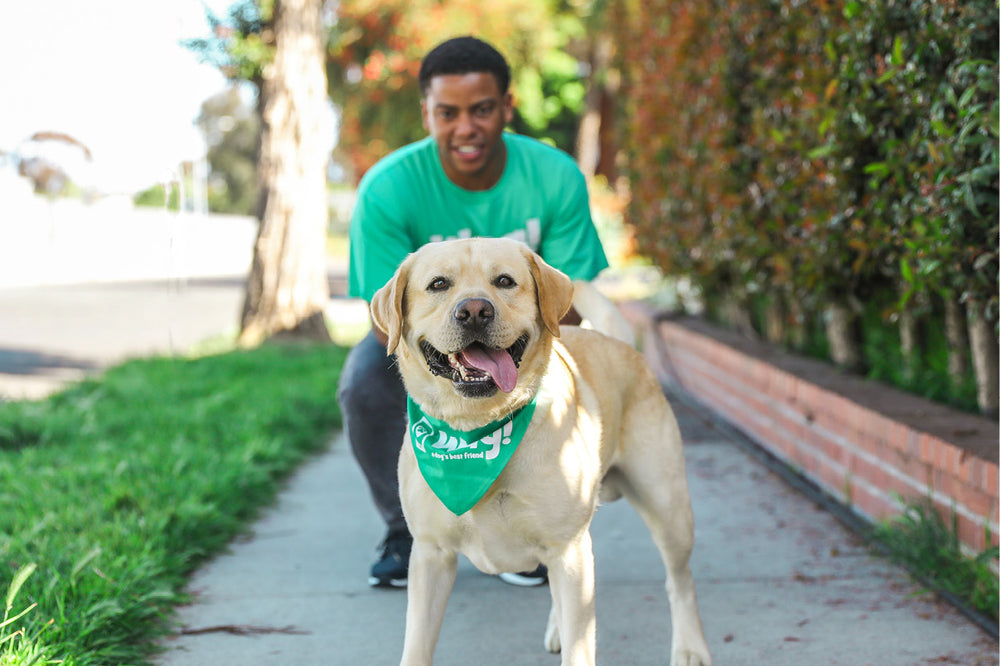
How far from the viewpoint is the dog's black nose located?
8.99 feet

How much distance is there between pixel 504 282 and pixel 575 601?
92 cm

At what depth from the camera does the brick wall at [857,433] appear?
12.2 feet

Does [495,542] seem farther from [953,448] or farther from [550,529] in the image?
[953,448]

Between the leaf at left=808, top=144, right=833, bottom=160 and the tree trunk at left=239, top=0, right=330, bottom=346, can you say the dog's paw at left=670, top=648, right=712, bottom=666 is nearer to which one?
the leaf at left=808, top=144, right=833, bottom=160

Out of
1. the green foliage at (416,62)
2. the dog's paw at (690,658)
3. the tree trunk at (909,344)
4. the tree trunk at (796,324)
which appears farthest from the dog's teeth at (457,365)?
the green foliage at (416,62)

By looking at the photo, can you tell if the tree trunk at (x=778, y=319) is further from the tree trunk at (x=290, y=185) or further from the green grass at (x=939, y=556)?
the tree trunk at (x=290, y=185)

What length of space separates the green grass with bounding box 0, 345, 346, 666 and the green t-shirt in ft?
4.47

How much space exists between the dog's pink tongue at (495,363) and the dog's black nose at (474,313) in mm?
105

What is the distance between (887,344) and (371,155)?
71.9 feet

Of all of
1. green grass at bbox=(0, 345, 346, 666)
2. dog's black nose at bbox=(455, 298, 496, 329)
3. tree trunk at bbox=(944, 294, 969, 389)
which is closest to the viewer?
dog's black nose at bbox=(455, 298, 496, 329)

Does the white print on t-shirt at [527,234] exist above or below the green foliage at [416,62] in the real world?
below

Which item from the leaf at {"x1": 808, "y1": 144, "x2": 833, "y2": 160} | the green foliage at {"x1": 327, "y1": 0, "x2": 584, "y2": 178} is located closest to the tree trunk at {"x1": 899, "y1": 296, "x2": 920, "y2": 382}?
the leaf at {"x1": 808, "y1": 144, "x2": 833, "y2": 160}

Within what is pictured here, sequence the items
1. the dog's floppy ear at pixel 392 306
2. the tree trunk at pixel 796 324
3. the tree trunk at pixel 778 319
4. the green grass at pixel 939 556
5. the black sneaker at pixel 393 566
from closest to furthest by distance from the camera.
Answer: the dog's floppy ear at pixel 392 306 < the green grass at pixel 939 556 < the black sneaker at pixel 393 566 < the tree trunk at pixel 796 324 < the tree trunk at pixel 778 319

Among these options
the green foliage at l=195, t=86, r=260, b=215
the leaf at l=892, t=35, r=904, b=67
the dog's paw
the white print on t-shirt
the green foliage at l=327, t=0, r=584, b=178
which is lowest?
the dog's paw
